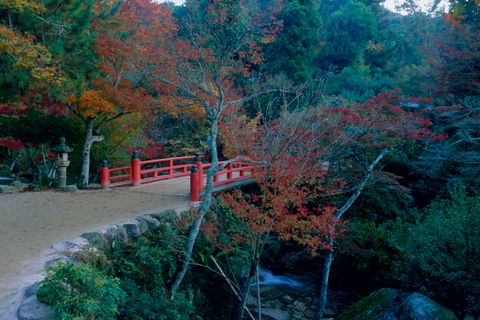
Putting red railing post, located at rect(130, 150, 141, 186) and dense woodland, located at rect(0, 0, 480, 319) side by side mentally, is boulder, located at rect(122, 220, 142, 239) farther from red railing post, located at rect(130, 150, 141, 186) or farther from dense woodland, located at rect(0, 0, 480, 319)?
red railing post, located at rect(130, 150, 141, 186)

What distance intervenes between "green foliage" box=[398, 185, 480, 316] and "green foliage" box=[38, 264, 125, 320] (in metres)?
5.36

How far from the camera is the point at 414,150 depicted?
13.7 meters

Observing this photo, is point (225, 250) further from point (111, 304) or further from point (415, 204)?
point (415, 204)

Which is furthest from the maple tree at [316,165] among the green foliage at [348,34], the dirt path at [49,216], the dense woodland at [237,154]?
the green foliage at [348,34]

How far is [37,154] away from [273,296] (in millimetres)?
10226

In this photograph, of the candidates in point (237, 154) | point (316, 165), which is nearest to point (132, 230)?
point (237, 154)

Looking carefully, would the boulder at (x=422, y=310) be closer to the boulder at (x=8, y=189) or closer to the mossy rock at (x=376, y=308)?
the mossy rock at (x=376, y=308)

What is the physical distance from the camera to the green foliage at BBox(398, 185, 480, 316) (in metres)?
6.45

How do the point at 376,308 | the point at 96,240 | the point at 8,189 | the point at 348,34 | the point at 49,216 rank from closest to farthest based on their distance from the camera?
the point at 96,240 < the point at 376,308 < the point at 49,216 < the point at 8,189 < the point at 348,34

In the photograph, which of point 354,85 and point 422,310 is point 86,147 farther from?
point 354,85

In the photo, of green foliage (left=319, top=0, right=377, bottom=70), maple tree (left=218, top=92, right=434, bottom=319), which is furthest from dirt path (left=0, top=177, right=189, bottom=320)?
green foliage (left=319, top=0, right=377, bottom=70)

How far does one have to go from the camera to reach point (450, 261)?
21.9ft

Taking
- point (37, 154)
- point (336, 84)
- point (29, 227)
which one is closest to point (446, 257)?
point (29, 227)

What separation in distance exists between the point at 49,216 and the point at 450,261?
7684 millimetres
